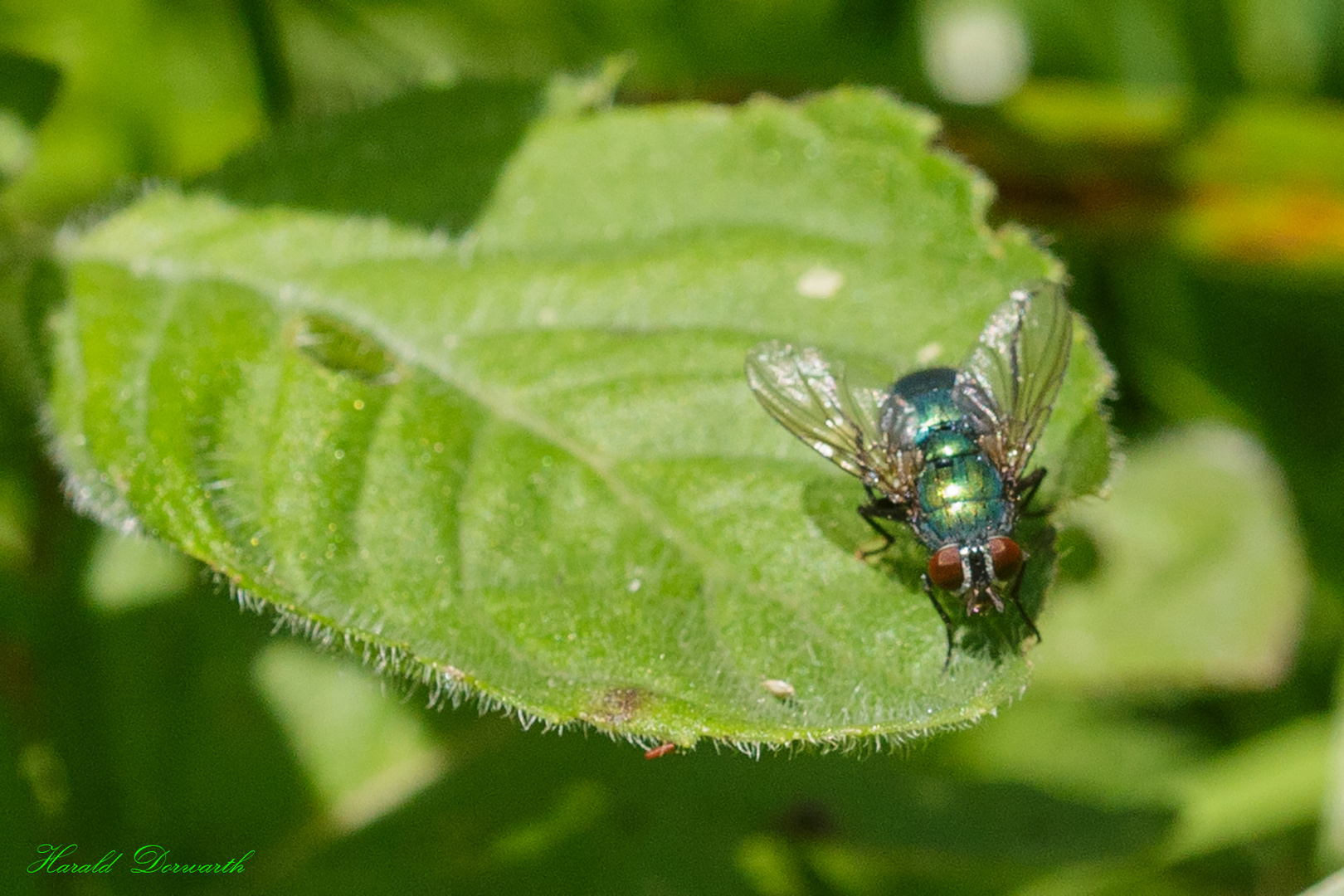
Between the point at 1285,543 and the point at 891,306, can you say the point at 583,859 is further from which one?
the point at 1285,543

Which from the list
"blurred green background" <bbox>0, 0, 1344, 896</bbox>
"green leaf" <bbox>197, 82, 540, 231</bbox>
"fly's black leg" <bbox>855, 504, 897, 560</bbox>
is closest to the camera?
"fly's black leg" <bbox>855, 504, 897, 560</bbox>

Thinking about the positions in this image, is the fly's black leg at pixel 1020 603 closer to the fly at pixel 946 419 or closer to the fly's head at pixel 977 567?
the fly's head at pixel 977 567

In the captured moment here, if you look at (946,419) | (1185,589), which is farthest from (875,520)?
(1185,589)

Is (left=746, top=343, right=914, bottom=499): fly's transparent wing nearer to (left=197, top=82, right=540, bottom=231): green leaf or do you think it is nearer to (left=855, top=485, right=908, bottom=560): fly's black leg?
(left=855, top=485, right=908, bottom=560): fly's black leg

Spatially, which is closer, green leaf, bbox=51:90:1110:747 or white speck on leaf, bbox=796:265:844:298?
green leaf, bbox=51:90:1110:747

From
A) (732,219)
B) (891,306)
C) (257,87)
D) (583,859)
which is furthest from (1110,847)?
(257,87)

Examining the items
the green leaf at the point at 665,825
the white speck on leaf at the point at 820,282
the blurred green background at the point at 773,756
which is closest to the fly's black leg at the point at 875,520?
the blurred green background at the point at 773,756

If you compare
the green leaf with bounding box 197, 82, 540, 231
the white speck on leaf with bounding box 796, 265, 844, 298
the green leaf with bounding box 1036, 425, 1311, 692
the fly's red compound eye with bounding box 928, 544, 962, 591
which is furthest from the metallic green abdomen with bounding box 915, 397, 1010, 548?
the green leaf with bounding box 197, 82, 540, 231
